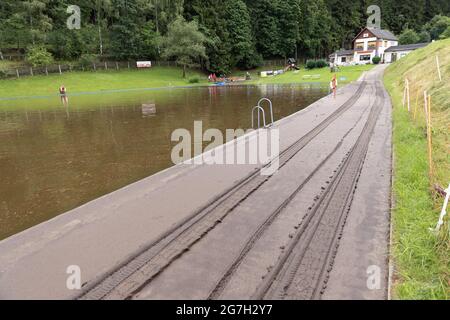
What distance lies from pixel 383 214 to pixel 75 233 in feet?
16.6

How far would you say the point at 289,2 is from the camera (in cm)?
6844

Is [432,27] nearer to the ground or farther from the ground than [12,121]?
farther from the ground

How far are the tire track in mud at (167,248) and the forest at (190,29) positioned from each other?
1869 inches

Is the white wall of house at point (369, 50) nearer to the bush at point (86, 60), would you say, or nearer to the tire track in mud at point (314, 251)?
the bush at point (86, 60)

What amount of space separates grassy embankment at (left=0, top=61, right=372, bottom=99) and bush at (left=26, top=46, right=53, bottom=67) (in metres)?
2.07

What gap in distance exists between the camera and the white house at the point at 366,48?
63094 mm

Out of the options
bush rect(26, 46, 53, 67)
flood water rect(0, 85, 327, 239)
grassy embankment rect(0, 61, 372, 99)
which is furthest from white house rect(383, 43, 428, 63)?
bush rect(26, 46, 53, 67)

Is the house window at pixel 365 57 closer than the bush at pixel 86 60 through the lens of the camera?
No

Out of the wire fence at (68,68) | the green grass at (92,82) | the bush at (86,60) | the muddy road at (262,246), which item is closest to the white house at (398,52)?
the green grass at (92,82)

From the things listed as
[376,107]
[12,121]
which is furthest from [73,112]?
[376,107]

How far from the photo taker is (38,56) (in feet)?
144

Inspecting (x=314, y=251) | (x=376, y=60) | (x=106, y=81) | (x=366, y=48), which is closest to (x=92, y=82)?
(x=106, y=81)

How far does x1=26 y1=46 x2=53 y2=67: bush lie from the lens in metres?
43.8

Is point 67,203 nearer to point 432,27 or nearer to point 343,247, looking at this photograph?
point 343,247
